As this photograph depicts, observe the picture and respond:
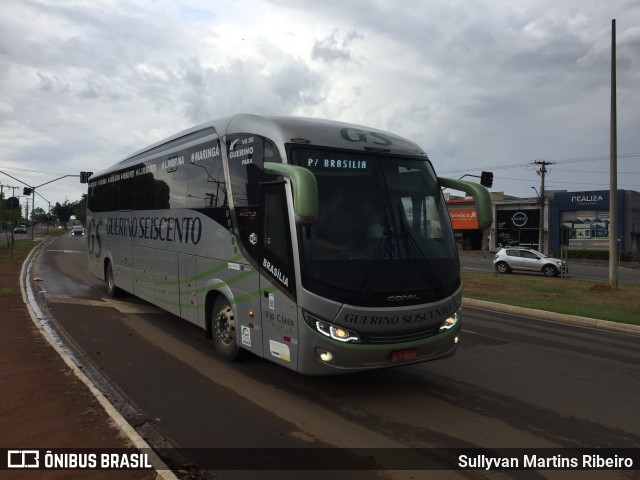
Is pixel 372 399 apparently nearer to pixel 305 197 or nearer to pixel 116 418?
pixel 305 197

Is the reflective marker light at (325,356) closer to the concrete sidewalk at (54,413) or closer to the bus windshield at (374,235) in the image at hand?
the bus windshield at (374,235)

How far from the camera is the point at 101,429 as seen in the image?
4.57 m

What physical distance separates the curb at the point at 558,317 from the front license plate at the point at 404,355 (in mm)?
7855

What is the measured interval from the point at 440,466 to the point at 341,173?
313 cm

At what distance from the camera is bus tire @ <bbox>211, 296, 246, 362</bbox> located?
7012 millimetres

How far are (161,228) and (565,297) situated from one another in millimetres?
13456

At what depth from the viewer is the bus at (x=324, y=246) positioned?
5.25m

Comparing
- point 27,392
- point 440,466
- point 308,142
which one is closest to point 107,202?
point 27,392

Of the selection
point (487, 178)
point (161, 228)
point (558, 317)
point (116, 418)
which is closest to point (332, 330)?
point (116, 418)

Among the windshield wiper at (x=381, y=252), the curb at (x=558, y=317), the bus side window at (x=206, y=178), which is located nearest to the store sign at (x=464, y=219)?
the curb at (x=558, y=317)

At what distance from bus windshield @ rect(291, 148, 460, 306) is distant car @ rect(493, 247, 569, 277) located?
77.0ft

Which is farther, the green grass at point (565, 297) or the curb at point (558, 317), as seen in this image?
the green grass at point (565, 297)

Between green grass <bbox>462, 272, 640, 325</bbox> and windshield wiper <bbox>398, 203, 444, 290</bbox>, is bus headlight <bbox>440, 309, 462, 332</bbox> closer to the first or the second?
windshield wiper <bbox>398, 203, 444, 290</bbox>

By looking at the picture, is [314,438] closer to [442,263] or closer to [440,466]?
[440,466]
